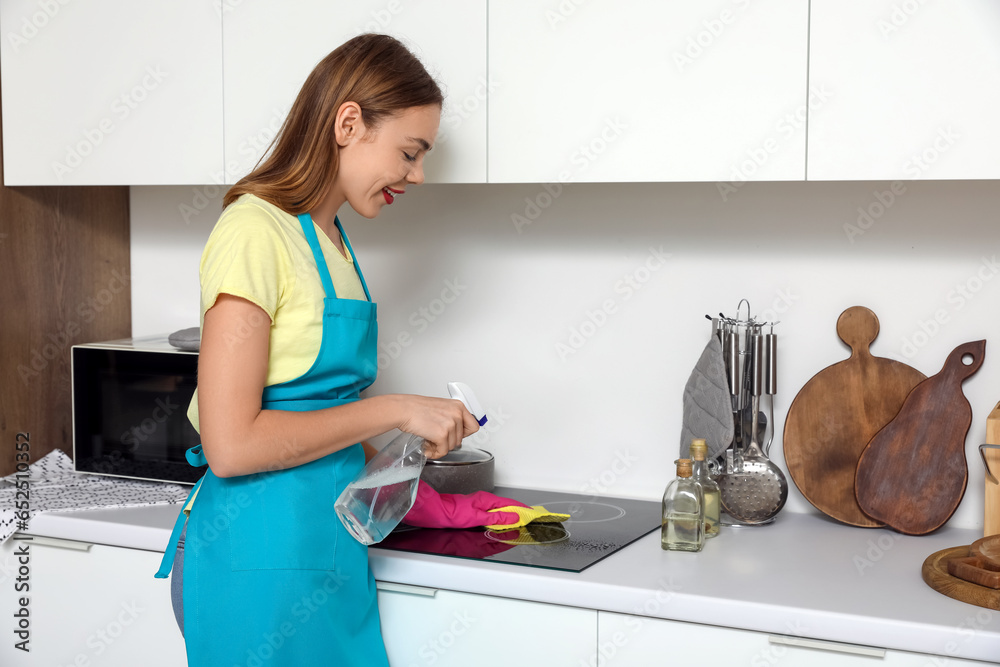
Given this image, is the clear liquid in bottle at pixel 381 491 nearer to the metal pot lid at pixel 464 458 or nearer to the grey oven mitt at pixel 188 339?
the metal pot lid at pixel 464 458

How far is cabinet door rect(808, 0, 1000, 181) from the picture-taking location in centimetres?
130

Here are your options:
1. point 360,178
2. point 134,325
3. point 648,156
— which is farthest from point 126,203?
point 648,156

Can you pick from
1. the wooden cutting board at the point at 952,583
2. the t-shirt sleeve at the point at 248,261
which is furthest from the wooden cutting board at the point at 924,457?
the t-shirt sleeve at the point at 248,261

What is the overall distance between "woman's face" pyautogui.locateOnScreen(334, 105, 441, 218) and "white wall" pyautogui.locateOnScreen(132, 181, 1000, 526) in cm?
57

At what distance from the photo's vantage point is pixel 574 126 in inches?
59.1

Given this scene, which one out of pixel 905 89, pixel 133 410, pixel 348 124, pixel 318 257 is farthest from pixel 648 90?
pixel 133 410

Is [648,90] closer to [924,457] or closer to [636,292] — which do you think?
[636,292]

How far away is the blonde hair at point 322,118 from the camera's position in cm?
125

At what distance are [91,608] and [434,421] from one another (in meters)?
0.88

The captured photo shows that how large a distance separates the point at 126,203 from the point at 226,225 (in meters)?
1.19

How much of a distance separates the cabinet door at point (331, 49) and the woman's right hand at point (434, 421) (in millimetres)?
467

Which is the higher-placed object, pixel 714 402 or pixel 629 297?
pixel 629 297

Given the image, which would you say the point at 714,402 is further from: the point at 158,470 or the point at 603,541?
the point at 158,470

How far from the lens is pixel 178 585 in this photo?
4.30ft
